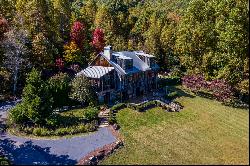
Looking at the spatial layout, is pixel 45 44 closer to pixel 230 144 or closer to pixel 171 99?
pixel 171 99

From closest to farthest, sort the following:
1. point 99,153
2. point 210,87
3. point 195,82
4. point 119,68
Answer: point 99,153, point 119,68, point 210,87, point 195,82

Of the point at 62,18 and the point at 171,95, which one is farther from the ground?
the point at 62,18

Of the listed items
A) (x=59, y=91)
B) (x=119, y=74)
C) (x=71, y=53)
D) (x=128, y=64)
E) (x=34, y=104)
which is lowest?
(x=34, y=104)

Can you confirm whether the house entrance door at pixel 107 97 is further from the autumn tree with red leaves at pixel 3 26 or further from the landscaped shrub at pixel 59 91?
the autumn tree with red leaves at pixel 3 26

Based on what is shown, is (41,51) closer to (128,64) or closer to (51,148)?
(128,64)

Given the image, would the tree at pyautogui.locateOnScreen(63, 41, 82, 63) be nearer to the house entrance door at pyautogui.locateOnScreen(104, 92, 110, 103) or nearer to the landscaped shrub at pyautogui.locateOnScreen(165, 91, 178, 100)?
the house entrance door at pyautogui.locateOnScreen(104, 92, 110, 103)

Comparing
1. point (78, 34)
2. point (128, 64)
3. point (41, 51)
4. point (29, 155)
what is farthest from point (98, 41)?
point (29, 155)
